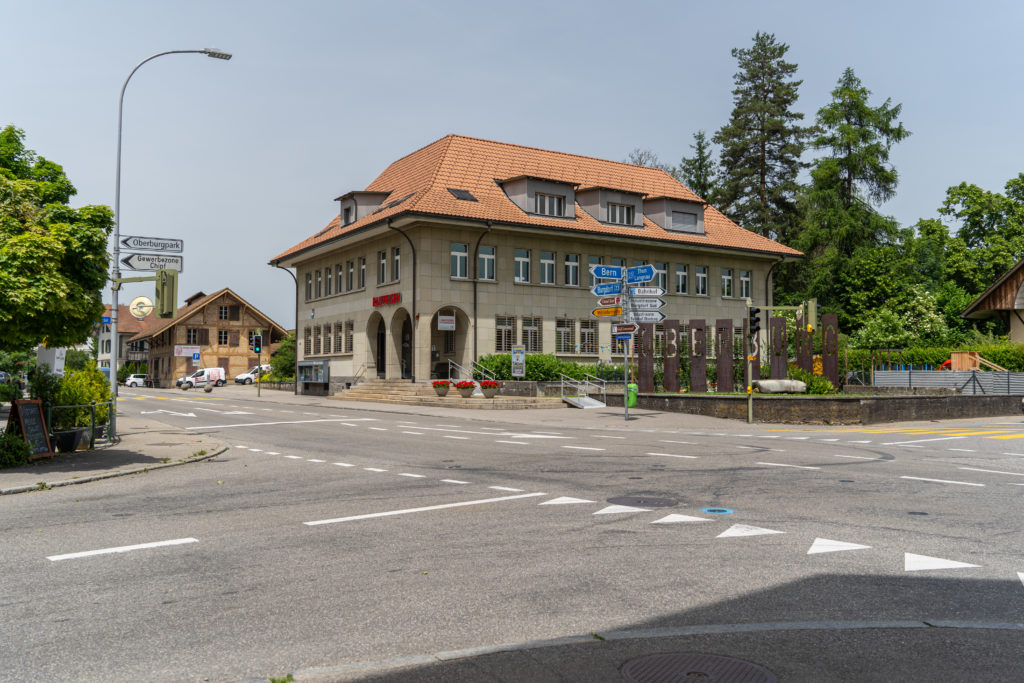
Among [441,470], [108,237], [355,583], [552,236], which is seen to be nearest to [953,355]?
[552,236]

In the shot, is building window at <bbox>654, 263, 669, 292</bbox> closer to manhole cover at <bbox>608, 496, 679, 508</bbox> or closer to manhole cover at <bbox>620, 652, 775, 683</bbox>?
manhole cover at <bbox>608, 496, 679, 508</bbox>

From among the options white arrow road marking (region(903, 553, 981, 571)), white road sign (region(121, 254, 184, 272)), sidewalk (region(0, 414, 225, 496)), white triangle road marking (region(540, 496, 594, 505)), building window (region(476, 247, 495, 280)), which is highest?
building window (region(476, 247, 495, 280))

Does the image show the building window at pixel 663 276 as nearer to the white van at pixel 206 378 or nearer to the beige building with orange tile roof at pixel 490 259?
the beige building with orange tile roof at pixel 490 259

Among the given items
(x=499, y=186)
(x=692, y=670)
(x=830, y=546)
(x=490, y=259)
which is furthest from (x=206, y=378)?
(x=692, y=670)

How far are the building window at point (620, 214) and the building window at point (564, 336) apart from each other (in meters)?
6.25

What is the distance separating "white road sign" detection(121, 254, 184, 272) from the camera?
1620cm

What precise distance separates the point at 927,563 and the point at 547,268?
38.0 m

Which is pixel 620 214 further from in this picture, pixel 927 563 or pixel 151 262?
pixel 927 563

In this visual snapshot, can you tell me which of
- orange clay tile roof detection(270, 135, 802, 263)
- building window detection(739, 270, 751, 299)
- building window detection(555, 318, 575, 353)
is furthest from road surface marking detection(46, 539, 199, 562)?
building window detection(739, 270, 751, 299)

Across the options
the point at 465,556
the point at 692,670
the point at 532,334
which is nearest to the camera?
the point at 692,670

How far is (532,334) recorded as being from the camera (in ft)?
144

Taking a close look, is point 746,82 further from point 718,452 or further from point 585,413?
point 718,452

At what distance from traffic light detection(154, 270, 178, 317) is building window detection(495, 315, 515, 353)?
27432 mm

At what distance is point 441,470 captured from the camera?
13.5 meters
